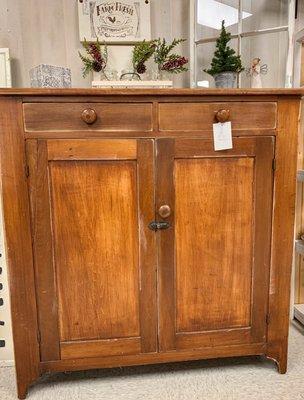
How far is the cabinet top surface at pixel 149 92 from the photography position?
1.09 m

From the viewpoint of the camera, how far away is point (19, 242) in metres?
1.17

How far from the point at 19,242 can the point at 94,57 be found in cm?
95

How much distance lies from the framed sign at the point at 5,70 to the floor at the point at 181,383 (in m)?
1.33

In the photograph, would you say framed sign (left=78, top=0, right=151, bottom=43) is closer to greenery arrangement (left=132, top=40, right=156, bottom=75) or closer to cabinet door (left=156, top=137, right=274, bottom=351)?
greenery arrangement (left=132, top=40, right=156, bottom=75)

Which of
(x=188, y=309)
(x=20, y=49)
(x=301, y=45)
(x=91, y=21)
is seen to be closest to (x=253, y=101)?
(x=301, y=45)

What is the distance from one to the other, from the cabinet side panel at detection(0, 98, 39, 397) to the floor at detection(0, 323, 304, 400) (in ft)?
0.52

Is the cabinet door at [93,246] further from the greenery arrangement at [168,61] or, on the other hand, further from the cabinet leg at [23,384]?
the greenery arrangement at [168,61]

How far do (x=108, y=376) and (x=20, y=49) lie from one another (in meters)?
1.61

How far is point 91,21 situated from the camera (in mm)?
1630

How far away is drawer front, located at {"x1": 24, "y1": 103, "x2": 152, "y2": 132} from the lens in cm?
112

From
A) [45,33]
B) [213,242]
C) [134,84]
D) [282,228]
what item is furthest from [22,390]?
[45,33]

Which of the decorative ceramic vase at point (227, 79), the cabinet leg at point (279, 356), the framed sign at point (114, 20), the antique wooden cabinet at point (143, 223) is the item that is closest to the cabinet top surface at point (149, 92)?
the antique wooden cabinet at point (143, 223)

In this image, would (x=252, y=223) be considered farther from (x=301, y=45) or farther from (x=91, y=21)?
(x=91, y=21)

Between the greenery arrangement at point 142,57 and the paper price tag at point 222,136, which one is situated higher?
the greenery arrangement at point 142,57
